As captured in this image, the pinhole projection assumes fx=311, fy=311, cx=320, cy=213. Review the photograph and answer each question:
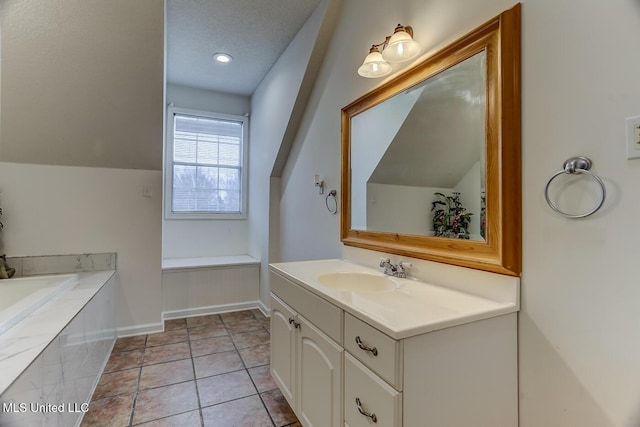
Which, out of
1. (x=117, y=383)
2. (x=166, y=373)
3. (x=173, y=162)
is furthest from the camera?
(x=173, y=162)

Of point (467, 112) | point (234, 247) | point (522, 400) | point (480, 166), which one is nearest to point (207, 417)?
point (522, 400)

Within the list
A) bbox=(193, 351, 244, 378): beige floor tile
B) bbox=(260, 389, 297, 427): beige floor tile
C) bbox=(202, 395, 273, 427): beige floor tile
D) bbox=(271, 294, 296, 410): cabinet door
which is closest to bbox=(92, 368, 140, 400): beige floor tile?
bbox=(193, 351, 244, 378): beige floor tile

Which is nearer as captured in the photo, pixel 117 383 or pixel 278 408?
pixel 278 408

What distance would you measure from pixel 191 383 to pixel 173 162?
8.56 feet

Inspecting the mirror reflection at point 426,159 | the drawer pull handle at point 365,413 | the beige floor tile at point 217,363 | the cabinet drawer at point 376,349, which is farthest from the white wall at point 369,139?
the beige floor tile at point 217,363

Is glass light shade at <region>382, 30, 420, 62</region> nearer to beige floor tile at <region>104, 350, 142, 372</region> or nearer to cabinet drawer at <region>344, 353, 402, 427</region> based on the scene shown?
cabinet drawer at <region>344, 353, 402, 427</region>

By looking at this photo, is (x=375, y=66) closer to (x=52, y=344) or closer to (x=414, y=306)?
(x=414, y=306)

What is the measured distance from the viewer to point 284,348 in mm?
1719

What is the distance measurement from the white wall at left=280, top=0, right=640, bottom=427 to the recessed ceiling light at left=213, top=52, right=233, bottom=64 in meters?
2.40

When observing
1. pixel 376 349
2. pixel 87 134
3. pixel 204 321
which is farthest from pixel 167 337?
pixel 376 349

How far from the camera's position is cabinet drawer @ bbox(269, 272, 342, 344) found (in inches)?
47.8

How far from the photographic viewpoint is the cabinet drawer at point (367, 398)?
903 mm

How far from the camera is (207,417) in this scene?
67.7 inches

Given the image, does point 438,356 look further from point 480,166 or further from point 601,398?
point 480,166
